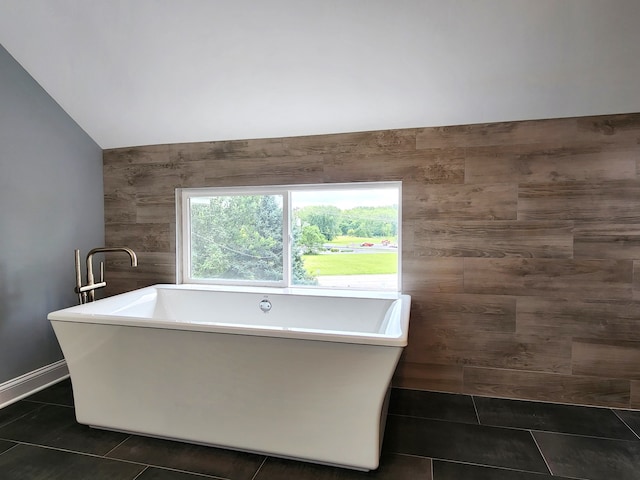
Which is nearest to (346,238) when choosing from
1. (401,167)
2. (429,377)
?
(401,167)

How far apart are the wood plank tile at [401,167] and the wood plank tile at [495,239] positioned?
0.33m

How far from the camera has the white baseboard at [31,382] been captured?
2.42 m

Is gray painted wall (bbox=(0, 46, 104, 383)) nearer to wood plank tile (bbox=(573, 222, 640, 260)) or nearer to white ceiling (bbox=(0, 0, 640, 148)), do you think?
white ceiling (bbox=(0, 0, 640, 148))

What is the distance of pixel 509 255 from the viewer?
2498mm

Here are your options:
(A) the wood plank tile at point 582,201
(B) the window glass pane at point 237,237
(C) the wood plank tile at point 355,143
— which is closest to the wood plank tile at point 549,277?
(A) the wood plank tile at point 582,201

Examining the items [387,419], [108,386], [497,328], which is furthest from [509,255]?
[108,386]

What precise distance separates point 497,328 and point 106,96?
319 centimetres

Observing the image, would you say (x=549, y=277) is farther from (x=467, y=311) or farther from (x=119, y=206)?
(x=119, y=206)

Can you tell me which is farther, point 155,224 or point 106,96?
point 155,224

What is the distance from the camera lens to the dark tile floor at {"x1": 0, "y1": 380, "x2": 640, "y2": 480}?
1763 mm

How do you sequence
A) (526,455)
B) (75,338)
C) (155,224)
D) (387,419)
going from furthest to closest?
(155,224)
(387,419)
(75,338)
(526,455)

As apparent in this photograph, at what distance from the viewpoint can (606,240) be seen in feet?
7.74

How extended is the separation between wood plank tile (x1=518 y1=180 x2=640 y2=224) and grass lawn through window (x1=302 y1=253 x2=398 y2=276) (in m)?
0.94

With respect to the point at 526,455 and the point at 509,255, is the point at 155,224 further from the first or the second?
the point at 526,455
